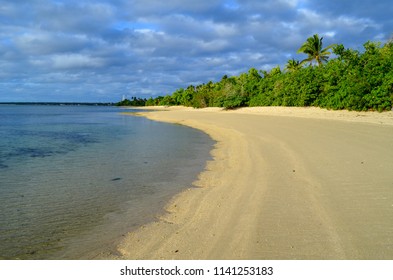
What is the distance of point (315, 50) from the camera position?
172 feet

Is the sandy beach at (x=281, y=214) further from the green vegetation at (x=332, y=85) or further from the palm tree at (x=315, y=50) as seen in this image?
the palm tree at (x=315, y=50)

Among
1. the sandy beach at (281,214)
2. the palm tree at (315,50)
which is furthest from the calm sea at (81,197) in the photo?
the palm tree at (315,50)

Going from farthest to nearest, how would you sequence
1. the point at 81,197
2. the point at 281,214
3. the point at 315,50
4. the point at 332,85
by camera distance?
the point at 315,50
the point at 332,85
the point at 81,197
the point at 281,214

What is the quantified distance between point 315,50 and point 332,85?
2107cm

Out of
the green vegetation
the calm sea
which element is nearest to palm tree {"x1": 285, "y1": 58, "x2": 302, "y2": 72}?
the green vegetation

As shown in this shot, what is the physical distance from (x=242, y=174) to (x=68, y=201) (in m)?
4.50

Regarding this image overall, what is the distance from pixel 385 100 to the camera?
26.4 meters

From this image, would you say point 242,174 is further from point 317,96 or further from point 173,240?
point 317,96

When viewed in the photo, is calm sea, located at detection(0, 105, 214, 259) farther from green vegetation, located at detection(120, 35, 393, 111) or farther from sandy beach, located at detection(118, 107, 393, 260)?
green vegetation, located at detection(120, 35, 393, 111)

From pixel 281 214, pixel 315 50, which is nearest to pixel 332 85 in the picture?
pixel 315 50

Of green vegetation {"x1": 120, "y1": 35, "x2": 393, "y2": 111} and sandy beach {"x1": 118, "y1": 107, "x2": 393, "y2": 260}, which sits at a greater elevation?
green vegetation {"x1": 120, "y1": 35, "x2": 393, "y2": 111}

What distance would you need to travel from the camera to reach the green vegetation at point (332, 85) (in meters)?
27.4

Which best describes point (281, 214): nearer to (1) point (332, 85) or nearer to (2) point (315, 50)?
(1) point (332, 85)

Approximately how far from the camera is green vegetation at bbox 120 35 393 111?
1078 inches
